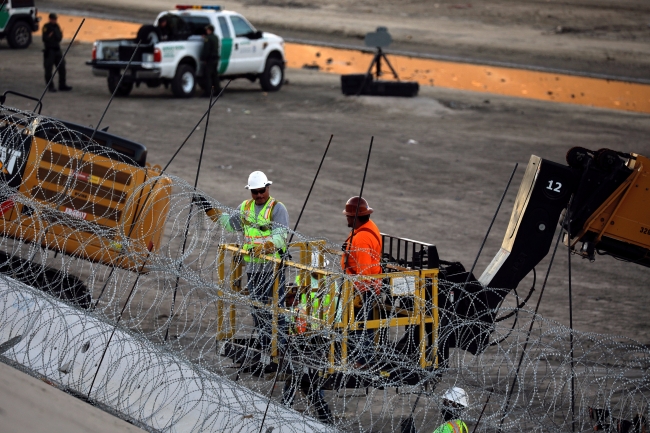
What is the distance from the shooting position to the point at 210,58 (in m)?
22.6

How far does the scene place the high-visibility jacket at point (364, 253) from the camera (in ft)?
24.7

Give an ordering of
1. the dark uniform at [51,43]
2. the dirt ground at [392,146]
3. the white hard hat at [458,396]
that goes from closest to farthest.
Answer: the white hard hat at [458,396] → the dirt ground at [392,146] → the dark uniform at [51,43]

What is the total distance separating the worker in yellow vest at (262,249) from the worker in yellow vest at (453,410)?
3.98 ft

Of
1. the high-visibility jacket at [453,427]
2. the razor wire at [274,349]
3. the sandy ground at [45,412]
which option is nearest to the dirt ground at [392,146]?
the razor wire at [274,349]

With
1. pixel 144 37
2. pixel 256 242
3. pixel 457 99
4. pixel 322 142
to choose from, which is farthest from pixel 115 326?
pixel 457 99

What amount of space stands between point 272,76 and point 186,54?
124 inches

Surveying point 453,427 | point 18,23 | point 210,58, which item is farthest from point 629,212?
point 18,23

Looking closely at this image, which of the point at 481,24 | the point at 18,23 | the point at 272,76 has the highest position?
the point at 481,24

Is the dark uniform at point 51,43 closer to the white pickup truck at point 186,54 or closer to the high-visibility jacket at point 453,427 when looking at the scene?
the white pickup truck at point 186,54

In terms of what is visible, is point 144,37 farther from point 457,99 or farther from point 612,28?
point 612,28

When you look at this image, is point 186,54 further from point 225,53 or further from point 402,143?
point 402,143

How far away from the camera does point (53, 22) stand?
21812 mm

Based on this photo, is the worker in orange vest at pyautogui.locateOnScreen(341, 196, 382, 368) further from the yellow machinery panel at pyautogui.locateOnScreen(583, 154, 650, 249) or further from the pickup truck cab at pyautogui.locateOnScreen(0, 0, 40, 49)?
the pickup truck cab at pyautogui.locateOnScreen(0, 0, 40, 49)

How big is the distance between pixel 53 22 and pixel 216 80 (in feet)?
12.7
